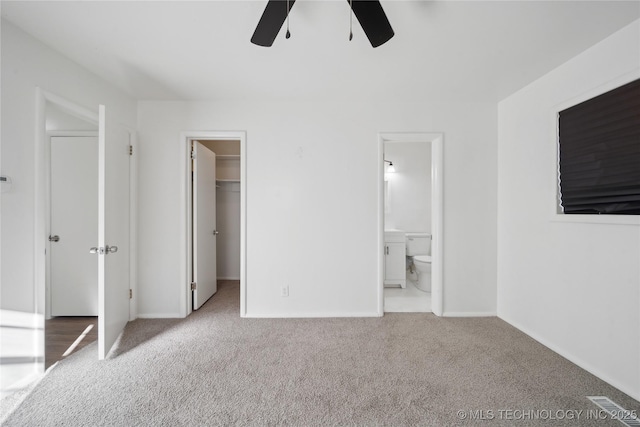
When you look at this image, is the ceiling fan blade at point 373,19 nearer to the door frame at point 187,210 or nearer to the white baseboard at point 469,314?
the door frame at point 187,210

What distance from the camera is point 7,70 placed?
5.34 feet

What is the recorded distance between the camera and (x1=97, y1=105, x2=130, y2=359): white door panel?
2.00 metres

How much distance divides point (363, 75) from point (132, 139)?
2431 mm

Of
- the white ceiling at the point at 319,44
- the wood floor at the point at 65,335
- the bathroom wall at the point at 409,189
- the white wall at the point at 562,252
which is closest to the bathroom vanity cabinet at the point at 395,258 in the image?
the bathroom wall at the point at 409,189

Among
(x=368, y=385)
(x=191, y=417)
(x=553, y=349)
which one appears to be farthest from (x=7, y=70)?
(x=553, y=349)

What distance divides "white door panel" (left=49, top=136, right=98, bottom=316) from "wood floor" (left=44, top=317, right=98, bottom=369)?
12 cm

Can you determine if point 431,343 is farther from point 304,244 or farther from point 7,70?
point 7,70

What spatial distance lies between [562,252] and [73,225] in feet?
15.6

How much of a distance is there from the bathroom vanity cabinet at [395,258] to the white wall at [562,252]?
1297 millimetres

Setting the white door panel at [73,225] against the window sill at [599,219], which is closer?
the window sill at [599,219]

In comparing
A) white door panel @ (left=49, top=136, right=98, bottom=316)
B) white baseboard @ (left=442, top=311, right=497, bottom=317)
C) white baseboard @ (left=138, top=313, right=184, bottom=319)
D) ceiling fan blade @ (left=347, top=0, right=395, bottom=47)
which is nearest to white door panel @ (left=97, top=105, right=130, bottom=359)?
white baseboard @ (left=138, top=313, right=184, bottom=319)

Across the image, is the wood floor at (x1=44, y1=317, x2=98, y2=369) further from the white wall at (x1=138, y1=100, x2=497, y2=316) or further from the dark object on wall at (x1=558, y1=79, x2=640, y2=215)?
the dark object on wall at (x1=558, y1=79, x2=640, y2=215)

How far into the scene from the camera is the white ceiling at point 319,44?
1521 mm

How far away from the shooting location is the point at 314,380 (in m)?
1.78
